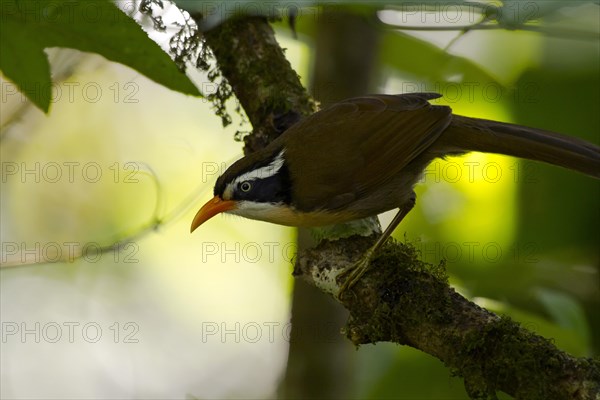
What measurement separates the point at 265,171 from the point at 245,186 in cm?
11

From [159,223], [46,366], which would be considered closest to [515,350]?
[159,223]

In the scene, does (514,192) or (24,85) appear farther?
(514,192)

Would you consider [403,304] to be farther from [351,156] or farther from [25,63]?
[25,63]

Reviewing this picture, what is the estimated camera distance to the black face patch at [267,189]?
3.29 m

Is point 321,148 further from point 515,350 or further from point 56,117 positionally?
point 56,117

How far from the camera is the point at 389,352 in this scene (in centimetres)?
394

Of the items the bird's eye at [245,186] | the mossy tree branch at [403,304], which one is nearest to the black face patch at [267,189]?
the bird's eye at [245,186]

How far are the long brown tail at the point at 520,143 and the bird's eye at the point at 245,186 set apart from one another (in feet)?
2.98

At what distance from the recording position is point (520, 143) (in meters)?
3.24

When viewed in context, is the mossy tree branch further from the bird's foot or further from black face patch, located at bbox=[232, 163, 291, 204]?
black face patch, located at bbox=[232, 163, 291, 204]

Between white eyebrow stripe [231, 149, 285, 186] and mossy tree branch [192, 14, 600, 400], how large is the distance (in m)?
0.30

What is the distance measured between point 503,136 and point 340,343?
1.34m

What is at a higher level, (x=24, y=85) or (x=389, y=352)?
(x=24, y=85)

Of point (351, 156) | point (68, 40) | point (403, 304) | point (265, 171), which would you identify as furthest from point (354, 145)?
point (68, 40)
